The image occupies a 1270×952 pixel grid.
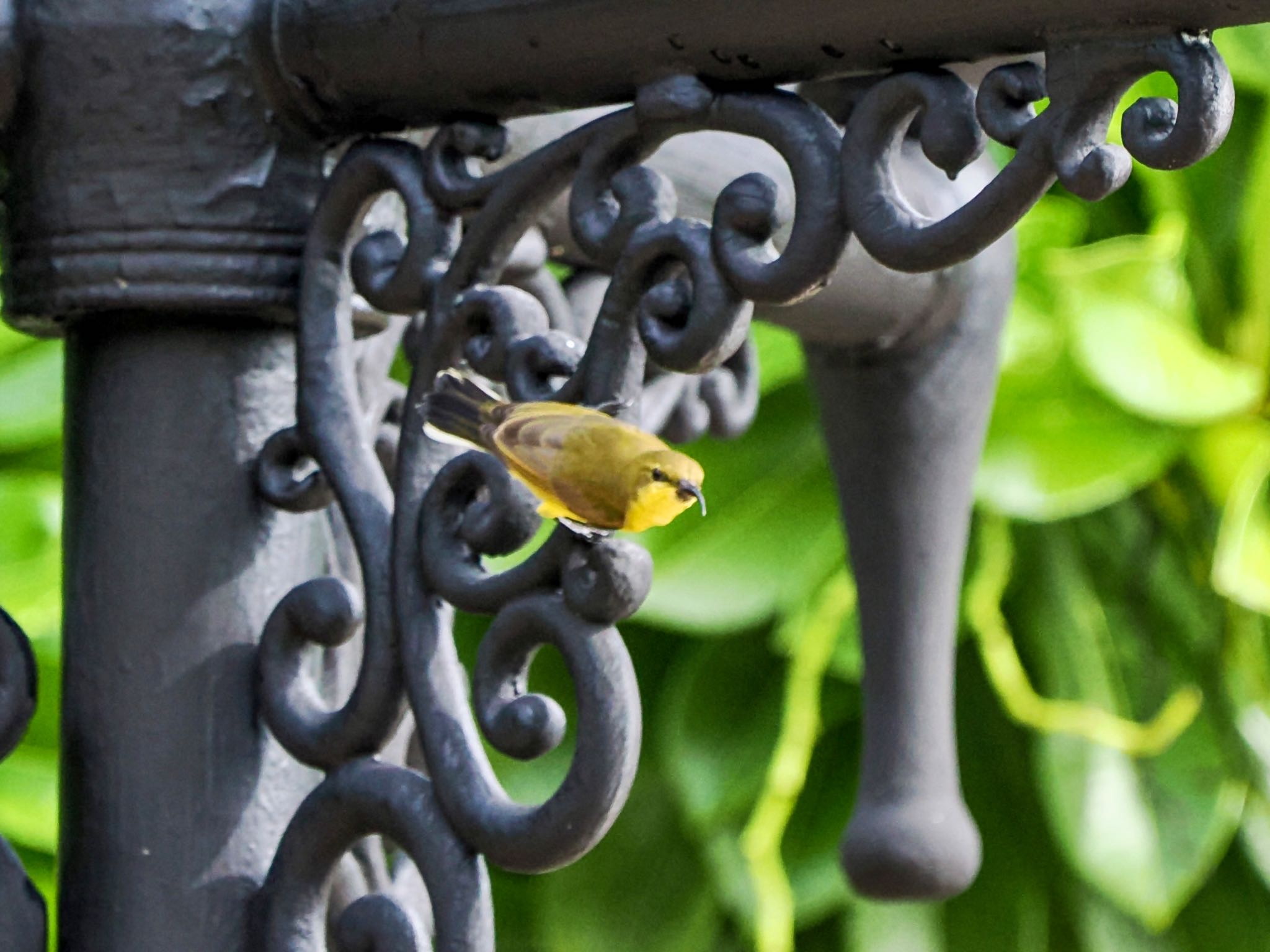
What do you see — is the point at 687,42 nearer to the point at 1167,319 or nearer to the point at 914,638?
the point at 914,638

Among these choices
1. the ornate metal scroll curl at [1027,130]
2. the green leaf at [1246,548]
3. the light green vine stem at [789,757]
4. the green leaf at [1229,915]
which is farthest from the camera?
the green leaf at [1229,915]

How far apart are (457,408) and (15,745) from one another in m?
0.11

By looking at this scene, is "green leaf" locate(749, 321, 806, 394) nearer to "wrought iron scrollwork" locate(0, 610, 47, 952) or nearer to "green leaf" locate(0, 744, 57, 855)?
"green leaf" locate(0, 744, 57, 855)

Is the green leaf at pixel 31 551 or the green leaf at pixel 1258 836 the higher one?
the green leaf at pixel 31 551

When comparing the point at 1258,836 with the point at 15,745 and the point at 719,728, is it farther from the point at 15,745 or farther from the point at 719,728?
the point at 15,745

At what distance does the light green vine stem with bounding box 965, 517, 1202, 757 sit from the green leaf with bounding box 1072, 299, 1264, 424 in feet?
0.29

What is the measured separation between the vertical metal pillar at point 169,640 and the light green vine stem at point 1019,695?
1.64 feet

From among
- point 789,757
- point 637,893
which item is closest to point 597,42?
point 789,757

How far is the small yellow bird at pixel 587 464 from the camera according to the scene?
276 millimetres

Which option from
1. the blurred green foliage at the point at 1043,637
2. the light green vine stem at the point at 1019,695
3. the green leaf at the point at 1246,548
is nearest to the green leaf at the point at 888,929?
the blurred green foliage at the point at 1043,637

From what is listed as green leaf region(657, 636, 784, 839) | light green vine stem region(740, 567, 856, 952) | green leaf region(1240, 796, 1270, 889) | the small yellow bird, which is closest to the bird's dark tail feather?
the small yellow bird

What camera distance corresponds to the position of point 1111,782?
0.81 meters

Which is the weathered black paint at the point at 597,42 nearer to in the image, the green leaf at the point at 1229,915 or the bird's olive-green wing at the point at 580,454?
the bird's olive-green wing at the point at 580,454

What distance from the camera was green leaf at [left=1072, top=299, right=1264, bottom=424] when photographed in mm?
775
